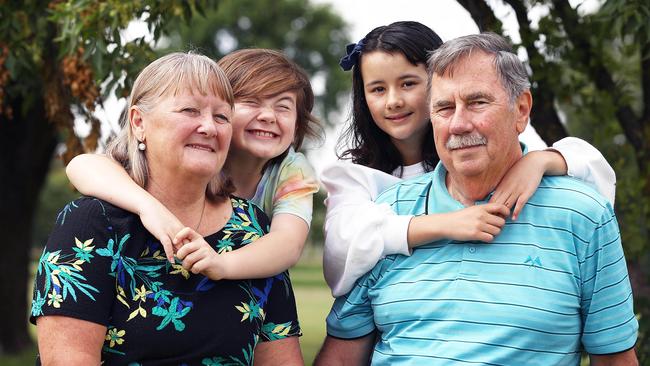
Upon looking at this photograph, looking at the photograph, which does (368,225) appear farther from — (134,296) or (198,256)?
(134,296)

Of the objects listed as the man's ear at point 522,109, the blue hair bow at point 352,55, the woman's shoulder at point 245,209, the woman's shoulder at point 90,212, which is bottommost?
the woman's shoulder at point 245,209

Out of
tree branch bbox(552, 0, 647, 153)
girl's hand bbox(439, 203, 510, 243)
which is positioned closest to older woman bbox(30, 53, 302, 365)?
girl's hand bbox(439, 203, 510, 243)

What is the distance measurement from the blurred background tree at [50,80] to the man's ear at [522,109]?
1.14 meters

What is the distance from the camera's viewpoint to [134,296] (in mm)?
2746

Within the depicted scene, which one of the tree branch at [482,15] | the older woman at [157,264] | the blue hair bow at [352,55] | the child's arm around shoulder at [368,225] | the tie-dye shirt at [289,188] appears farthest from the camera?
the tree branch at [482,15]

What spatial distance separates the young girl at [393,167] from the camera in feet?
9.61

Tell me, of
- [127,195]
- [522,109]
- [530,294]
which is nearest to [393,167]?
[522,109]

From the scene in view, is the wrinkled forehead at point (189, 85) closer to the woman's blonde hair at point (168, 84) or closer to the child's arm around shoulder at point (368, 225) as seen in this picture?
the woman's blonde hair at point (168, 84)

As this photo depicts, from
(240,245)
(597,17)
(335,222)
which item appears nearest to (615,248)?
(335,222)

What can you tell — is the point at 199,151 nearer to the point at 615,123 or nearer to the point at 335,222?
the point at 335,222

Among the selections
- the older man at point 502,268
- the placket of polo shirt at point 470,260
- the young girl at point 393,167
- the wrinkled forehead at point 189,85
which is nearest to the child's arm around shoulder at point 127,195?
the wrinkled forehead at point 189,85

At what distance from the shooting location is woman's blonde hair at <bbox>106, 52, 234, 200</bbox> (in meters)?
2.79

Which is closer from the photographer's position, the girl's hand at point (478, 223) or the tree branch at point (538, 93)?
the girl's hand at point (478, 223)

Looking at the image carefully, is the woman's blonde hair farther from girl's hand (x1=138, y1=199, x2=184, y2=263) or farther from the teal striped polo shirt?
the teal striped polo shirt
